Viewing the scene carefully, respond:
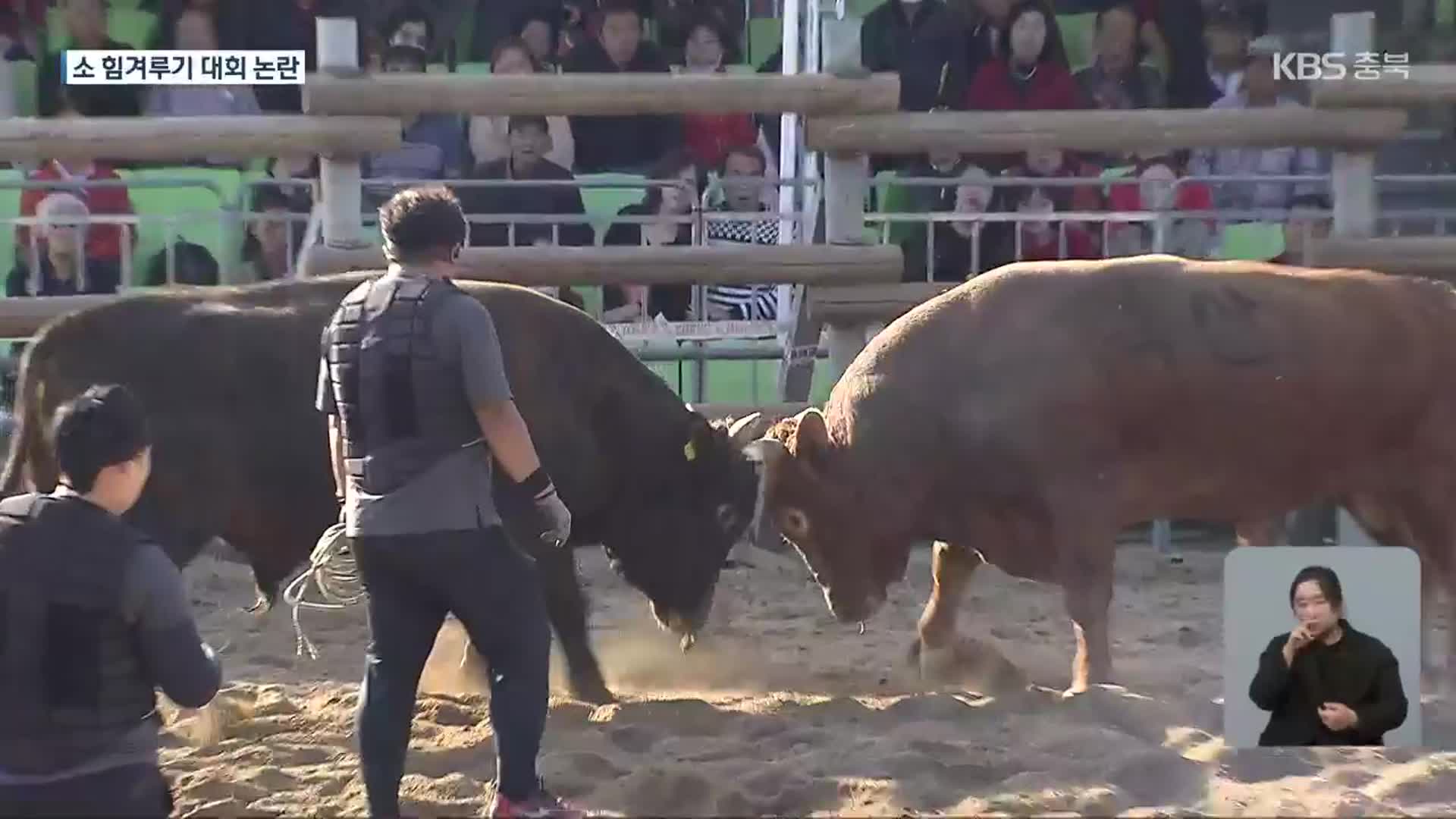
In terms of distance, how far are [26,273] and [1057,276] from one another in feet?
15.1

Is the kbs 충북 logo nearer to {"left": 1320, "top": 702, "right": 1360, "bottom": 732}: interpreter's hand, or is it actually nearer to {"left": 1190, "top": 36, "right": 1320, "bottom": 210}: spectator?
{"left": 1190, "top": 36, "right": 1320, "bottom": 210}: spectator

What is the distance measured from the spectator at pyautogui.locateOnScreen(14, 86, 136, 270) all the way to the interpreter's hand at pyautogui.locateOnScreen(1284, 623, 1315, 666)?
16.8 feet

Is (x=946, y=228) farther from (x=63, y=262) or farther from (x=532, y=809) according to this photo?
(x=532, y=809)

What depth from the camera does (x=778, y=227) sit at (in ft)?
28.8

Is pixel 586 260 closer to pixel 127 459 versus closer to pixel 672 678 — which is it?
pixel 672 678

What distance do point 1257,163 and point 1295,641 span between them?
14.3ft

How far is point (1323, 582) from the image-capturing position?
16.1 ft

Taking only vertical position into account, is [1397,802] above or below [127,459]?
below

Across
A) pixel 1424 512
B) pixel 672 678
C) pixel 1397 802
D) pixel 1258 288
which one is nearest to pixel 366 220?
pixel 672 678

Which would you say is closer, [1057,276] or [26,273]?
[1057,276]

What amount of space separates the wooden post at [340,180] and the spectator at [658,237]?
5.24ft

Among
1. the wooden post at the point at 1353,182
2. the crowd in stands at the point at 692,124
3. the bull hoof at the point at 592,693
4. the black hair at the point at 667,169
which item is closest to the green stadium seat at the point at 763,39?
the crowd in stands at the point at 692,124

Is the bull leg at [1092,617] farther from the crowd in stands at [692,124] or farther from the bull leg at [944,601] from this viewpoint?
the crowd in stands at [692,124]

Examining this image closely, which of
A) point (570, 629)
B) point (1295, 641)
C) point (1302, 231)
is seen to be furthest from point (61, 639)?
point (1302, 231)
